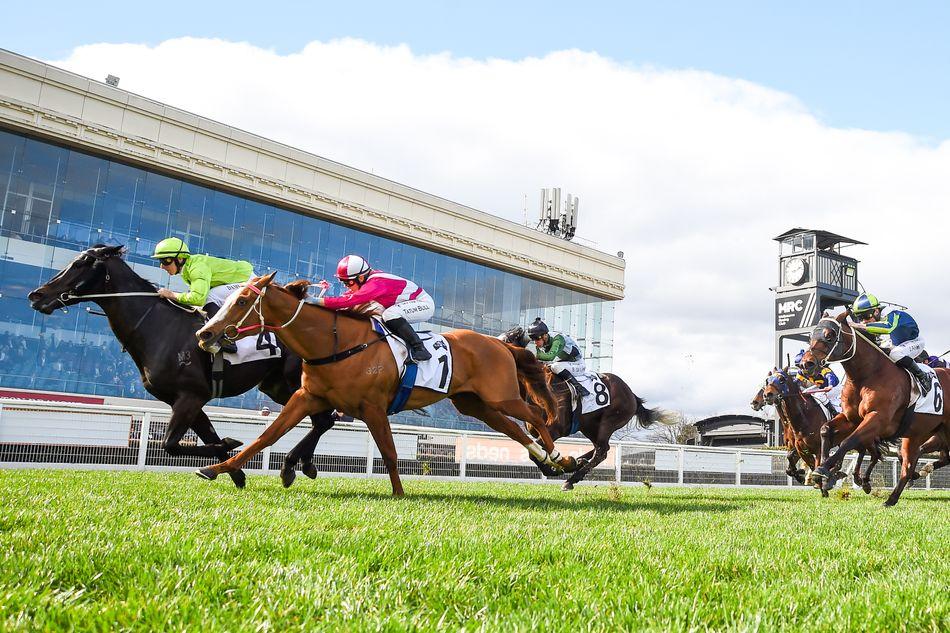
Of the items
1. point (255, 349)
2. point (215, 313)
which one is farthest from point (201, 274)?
point (255, 349)

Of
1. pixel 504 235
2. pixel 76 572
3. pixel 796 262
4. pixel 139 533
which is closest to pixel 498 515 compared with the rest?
pixel 139 533

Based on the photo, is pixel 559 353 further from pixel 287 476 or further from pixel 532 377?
pixel 287 476

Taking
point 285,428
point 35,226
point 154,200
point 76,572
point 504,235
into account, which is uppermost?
point 504,235

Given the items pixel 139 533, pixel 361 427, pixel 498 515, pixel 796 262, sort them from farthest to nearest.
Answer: pixel 796 262 → pixel 361 427 → pixel 498 515 → pixel 139 533

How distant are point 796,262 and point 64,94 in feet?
131

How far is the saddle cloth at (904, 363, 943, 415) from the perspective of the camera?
29.6 ft

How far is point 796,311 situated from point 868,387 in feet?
132

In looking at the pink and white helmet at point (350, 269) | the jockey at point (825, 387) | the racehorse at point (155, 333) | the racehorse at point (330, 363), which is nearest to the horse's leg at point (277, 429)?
the racehorse at point (330, 363)

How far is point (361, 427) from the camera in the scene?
13.8 m

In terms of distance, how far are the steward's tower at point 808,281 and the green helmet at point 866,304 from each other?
36.7m

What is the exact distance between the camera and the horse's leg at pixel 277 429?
6.51 metres

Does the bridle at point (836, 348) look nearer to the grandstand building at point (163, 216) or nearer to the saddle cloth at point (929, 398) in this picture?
the saddle cloth at point (929, 398)

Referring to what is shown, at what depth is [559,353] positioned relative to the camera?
35.2 feet

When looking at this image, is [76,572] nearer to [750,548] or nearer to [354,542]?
[354,542]
